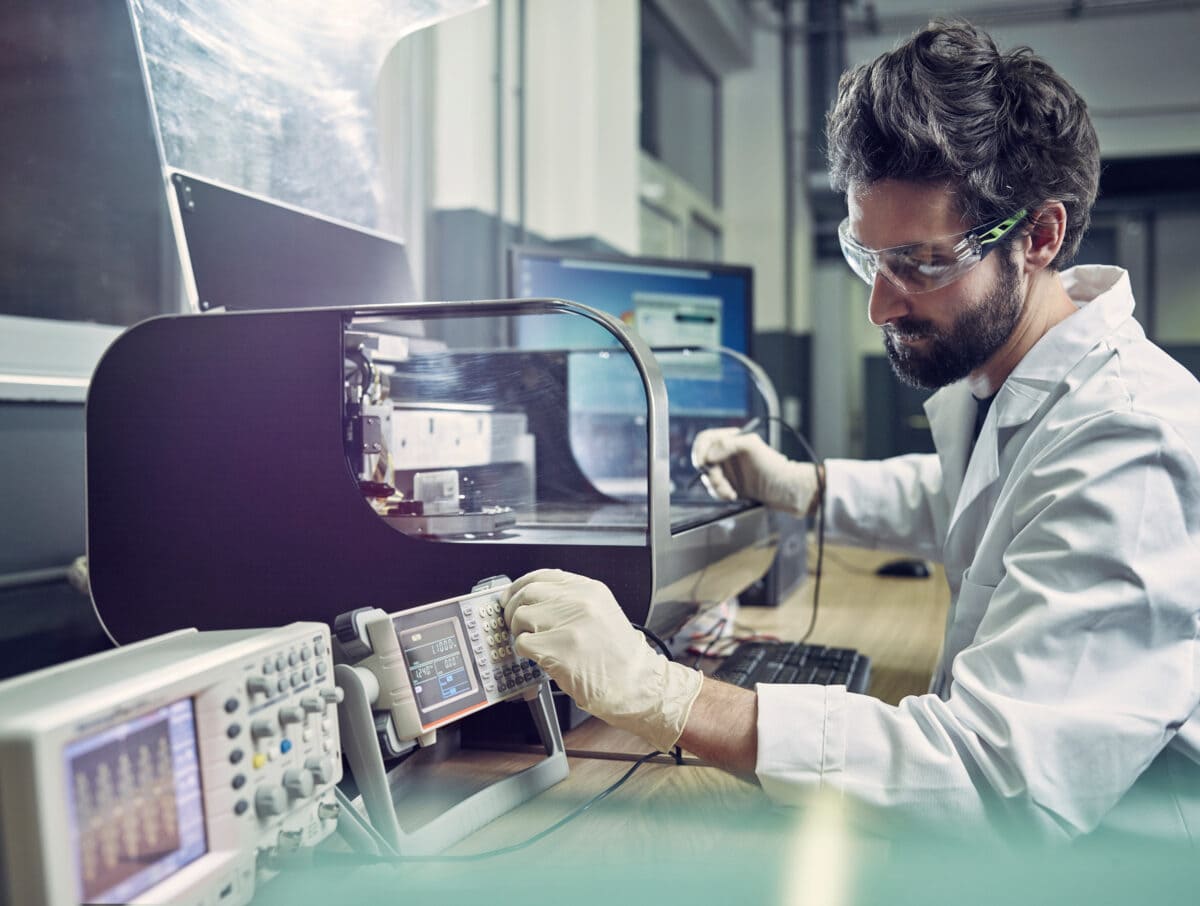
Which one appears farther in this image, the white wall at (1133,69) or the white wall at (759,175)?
the white wall at (759,175)

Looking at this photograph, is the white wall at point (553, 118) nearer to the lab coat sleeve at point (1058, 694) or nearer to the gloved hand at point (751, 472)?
the gloved hand at point (751, 472)

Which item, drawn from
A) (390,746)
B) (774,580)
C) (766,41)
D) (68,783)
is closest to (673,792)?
(390,746)

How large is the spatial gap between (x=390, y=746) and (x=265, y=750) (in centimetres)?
14

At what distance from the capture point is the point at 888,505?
1656 mm

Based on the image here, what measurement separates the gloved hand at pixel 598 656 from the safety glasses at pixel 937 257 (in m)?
0.54

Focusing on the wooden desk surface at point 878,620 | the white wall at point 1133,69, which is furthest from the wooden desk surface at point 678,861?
the white wall at point 1133,69

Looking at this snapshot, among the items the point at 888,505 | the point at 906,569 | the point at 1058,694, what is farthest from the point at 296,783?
Result: the point at 906,569

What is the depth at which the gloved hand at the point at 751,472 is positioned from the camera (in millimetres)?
1608

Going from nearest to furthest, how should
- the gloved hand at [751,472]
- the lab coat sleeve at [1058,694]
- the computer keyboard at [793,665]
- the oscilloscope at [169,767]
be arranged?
the oscilloscope at [169,767], the lab coat sleeve at [1058,694], the computer keyboard at [793,665], the gloved hand at [751,472]

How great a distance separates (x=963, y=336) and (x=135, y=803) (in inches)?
39.0

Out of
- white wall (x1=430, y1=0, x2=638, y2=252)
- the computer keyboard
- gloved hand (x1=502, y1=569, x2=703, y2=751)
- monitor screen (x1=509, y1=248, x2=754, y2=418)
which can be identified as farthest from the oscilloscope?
white wall (x1=430, y1=0, x2=638, y2=252)

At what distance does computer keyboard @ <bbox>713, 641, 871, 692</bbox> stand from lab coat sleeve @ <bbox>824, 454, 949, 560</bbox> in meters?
0.34

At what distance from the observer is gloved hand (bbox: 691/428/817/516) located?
1608mm

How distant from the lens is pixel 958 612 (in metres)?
1.09
